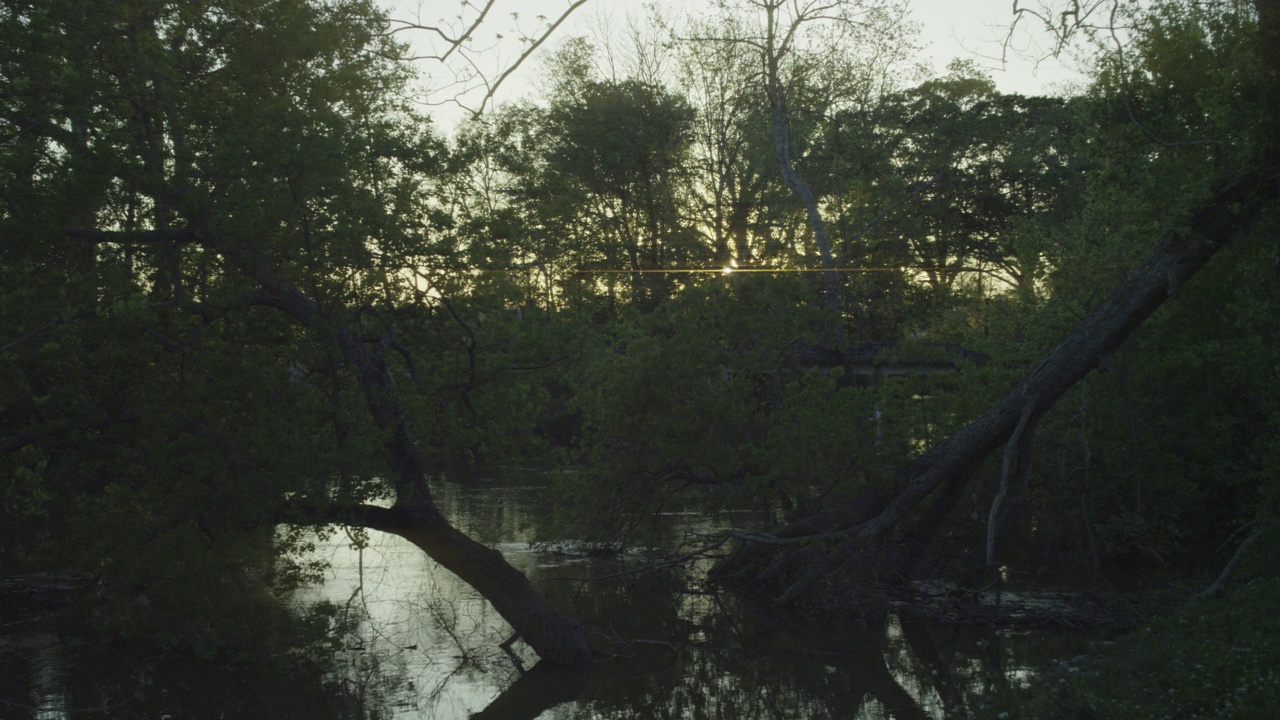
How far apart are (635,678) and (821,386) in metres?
5.31

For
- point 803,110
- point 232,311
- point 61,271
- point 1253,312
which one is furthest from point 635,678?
point 803,110

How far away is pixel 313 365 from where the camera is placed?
1323 cm

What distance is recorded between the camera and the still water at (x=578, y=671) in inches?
488

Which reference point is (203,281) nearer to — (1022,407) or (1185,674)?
(1022,407)

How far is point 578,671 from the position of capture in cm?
1373

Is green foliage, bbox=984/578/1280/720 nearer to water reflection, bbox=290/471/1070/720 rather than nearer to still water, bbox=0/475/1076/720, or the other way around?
still water, bbox=0/475/1076/720

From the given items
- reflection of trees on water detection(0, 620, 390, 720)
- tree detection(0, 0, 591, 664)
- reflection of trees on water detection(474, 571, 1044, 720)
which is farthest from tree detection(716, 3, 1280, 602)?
reflection of trees on water detection(0, 620, 390, 720)

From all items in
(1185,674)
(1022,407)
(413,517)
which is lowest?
(1185,674)

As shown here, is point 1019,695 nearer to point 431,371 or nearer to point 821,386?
point 821,386

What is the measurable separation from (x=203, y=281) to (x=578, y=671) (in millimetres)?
6518

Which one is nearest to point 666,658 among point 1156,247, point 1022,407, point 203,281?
point 1022,407

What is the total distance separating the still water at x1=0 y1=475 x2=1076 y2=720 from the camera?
40.6 feet

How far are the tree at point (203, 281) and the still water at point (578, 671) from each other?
122cm

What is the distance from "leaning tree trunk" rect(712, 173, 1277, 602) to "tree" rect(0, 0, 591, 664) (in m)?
4.33
